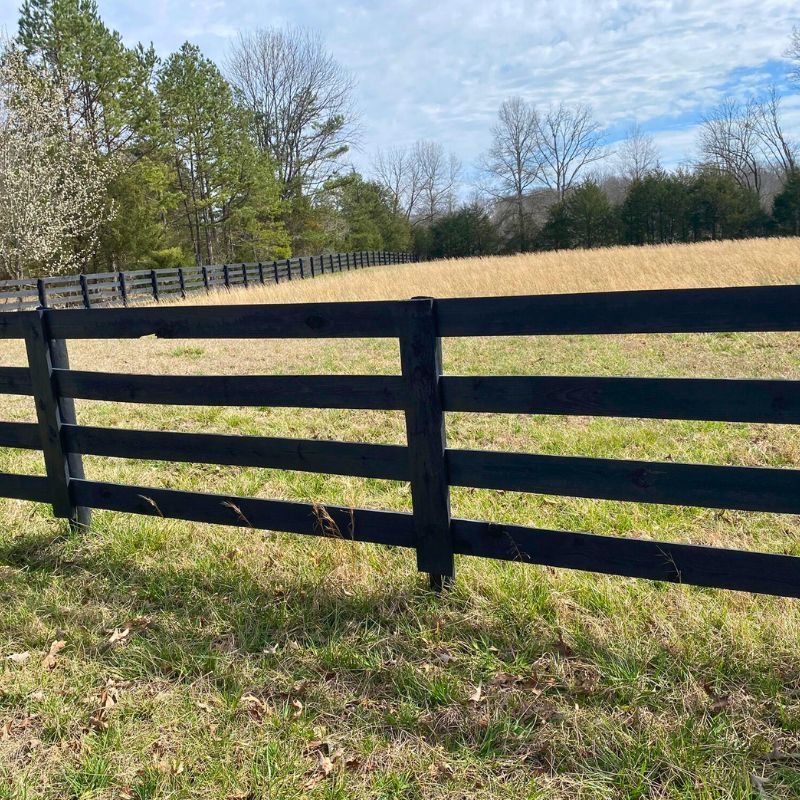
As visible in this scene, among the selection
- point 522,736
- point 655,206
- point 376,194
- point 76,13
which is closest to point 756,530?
point 522,736

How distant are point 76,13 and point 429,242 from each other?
1583 inches

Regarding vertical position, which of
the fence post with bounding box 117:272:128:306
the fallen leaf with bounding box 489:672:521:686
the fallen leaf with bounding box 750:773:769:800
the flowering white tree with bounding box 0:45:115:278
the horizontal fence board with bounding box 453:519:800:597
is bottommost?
the fallen leaf with bounding box 750:773:769:800

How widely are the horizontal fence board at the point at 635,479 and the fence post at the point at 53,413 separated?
264 centimetres

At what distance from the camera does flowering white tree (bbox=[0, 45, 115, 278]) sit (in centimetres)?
2602

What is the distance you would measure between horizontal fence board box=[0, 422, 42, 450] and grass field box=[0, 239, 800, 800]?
1.93 feet

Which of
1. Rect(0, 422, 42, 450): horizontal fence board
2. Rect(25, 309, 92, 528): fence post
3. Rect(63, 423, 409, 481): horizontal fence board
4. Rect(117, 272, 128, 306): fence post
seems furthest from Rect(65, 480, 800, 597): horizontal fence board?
Rect(117, 272, 128, 306): fence post

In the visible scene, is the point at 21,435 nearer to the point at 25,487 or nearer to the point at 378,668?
the point at 25,487

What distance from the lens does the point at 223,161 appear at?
39.2m

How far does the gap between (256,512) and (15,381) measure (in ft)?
6.44

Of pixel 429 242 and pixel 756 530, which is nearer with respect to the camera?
pixel 756 530

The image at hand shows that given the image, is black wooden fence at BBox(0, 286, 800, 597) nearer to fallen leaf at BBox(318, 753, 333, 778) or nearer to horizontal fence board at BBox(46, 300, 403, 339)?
horizontal fence board at BBox(46, 300, 403, 339)

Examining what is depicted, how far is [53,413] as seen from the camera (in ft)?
14.4

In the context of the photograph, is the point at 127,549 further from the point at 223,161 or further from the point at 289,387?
the point at 223,161

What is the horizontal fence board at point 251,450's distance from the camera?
3.58 meters
